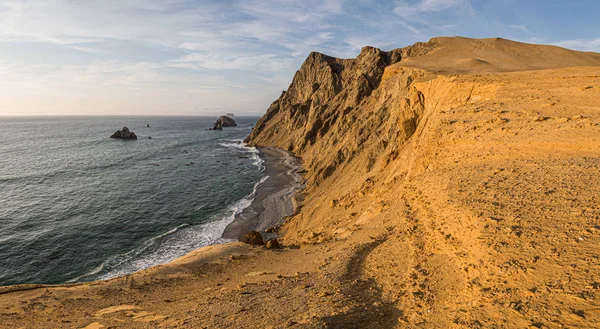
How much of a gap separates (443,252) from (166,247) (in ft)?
85.7

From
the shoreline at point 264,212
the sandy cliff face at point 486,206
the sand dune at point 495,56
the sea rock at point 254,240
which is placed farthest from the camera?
the sand dune at point 495,56

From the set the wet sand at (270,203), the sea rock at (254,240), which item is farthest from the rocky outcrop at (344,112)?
the sea rock at (254,240)

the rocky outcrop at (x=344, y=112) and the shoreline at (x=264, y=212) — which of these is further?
the rocky outcrop at (x=344, y=112)

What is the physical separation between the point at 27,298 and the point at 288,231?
64.8ft

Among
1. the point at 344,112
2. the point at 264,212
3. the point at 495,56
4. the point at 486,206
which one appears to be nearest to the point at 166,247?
the point at 264,212

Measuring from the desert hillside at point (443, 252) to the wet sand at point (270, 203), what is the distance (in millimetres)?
7540

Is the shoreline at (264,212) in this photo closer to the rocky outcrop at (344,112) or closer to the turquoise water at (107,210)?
the turquoise water at (107,210)

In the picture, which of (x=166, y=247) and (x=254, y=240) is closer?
(x=254, y=240)

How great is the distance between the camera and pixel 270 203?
39125mm

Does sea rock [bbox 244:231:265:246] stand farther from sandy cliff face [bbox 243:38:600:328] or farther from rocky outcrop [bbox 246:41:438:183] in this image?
rocky outcrop [bbox 246:41:438:183]

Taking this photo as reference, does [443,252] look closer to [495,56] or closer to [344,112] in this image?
[344,112]

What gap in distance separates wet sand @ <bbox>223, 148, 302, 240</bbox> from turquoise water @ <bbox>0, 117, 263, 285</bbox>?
1.97 metres

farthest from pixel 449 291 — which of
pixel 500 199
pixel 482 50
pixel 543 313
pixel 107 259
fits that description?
pixel 482 50

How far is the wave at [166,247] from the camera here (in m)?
24.6
